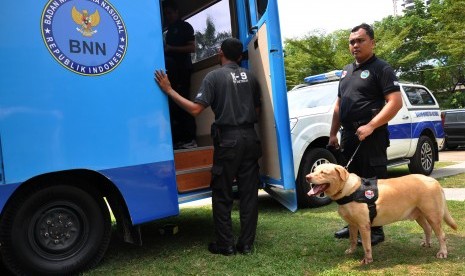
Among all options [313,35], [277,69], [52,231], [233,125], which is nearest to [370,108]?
[277,69]

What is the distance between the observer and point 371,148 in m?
4.02

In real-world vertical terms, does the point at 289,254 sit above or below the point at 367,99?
below

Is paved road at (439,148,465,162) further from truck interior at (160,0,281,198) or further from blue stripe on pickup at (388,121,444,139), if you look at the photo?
truck interior at (160,0,281,198)

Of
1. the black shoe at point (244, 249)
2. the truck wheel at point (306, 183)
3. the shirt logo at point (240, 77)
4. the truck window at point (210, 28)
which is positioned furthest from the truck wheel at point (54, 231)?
the truck wheel at point (306, 183)

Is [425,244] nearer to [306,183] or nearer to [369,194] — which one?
[369,194]

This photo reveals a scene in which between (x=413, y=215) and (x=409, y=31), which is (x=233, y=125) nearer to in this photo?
(x=413, y=215)

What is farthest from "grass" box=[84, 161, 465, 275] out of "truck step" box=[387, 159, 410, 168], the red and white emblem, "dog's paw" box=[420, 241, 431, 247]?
"truck step" box=[387, 159, 410, 168]

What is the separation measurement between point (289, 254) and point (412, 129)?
5590mm

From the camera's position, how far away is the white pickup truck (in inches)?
247

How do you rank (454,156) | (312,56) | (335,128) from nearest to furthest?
(335,128) < (454,156) < (312,56)

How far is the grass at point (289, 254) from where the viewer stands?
11.6 feet

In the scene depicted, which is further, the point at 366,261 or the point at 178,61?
the point at 178,61

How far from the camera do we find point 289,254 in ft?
13.0

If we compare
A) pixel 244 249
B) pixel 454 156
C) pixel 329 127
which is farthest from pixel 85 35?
pixel 454 156
